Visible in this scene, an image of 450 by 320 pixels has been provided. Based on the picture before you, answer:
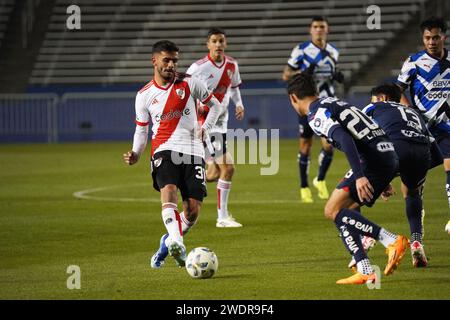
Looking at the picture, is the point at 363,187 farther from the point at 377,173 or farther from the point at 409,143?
the point at 409,143

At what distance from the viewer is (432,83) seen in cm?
1271

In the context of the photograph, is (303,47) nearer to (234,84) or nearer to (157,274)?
(234,84)

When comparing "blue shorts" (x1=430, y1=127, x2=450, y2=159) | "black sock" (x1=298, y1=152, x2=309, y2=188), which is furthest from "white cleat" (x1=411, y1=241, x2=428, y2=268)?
"black sock" (x1=298, y1=152, x2=309, y2=188)

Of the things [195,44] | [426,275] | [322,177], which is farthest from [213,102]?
[195,44]

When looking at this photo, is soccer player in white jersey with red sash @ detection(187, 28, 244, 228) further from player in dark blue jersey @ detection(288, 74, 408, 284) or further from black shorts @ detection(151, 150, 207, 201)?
player in dark blue jersey @ detection(288, 74, 408, 284)

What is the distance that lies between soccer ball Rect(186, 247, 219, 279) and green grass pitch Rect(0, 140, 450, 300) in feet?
0.30

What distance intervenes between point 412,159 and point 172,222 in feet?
7.75

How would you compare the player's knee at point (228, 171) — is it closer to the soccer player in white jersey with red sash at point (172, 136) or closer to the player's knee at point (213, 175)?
the player's knee at point (213, 175)

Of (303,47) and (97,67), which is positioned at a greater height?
(97,67)

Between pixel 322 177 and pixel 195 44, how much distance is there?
19.8 metres

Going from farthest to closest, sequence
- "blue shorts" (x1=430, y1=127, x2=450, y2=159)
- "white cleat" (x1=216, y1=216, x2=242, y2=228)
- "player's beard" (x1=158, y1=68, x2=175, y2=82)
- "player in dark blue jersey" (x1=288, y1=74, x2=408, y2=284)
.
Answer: "white cleat" (x1=216, y1=216, x2=242, y2=228) → "blue shorts" (x1=430, y1=127, x2=450, y2=159) → "player's beard" (x1=158, y1=68, x2=175, y2=82) → "player in dark blue jersey" (x1=288, y1=74, x2=408, y2=284)

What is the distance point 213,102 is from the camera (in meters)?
11.3

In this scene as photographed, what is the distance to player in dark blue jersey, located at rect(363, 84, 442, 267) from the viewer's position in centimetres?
977

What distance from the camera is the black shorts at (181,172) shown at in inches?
407
